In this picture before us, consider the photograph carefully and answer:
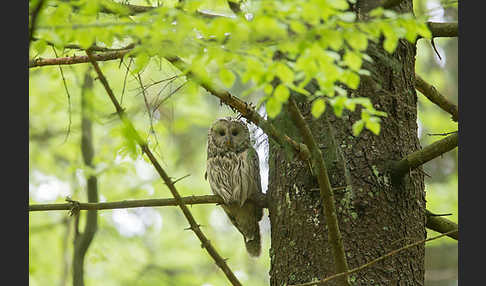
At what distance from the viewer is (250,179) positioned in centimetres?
536

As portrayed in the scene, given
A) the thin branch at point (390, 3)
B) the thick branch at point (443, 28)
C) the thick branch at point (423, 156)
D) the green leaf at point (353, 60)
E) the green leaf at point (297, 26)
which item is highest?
the thin branch at point (390, 3)

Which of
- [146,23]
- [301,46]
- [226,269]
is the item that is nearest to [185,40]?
[146,23]

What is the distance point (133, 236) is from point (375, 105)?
23.4ft

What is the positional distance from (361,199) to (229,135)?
8.30 ft

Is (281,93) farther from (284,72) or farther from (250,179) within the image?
(250,179)

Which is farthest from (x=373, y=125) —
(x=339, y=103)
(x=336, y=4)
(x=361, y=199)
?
(x=361, y=199)

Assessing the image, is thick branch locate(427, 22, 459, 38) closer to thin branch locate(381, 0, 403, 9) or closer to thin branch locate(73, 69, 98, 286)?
thin branch locate(381, 0, 403, 9)

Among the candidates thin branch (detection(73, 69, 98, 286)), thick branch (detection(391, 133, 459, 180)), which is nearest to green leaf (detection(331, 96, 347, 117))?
thick branch (detection(391, 133, 459, 180))

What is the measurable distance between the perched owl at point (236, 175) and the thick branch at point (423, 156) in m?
1.66

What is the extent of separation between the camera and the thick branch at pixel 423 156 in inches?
127

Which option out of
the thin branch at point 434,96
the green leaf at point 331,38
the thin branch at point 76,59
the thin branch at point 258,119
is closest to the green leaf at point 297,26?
the green leaf at point 331,38

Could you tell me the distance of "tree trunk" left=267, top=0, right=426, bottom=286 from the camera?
3.43 m

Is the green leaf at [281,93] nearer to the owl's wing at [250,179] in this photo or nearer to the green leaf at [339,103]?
the green leaf at [339,103]

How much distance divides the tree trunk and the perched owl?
1.34 metres
